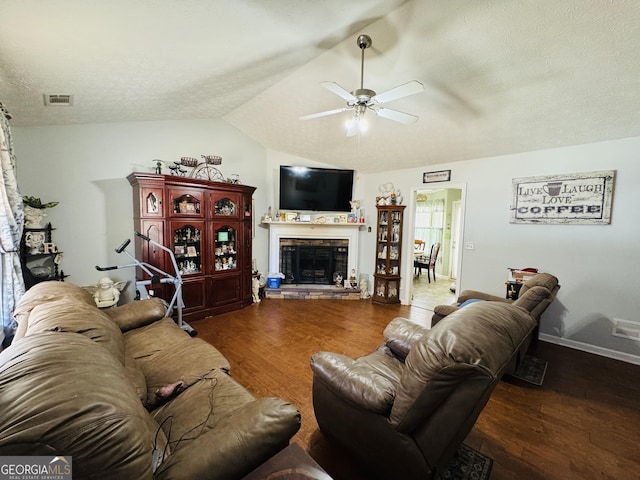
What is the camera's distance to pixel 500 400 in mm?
2199

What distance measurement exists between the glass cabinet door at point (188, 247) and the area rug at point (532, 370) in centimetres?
401

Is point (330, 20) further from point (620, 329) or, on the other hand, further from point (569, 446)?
point (620, 329)

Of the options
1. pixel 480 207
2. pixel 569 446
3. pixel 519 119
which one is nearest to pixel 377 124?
pixel 519 119

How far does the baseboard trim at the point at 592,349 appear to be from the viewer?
2.84m

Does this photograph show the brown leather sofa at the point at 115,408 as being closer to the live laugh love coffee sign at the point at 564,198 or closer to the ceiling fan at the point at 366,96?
the ceiling fan at the point at 366,96

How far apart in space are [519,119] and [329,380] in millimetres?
3286

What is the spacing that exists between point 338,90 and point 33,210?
10.9ft

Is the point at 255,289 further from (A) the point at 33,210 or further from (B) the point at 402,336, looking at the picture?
(B) the point at 402,336

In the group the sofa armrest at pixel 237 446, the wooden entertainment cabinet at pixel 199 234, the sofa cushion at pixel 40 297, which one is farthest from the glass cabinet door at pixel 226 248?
the sofa armrest at pixel 237 446

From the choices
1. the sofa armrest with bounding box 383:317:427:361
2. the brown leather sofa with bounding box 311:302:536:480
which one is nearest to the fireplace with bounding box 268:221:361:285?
the sofa armrest with bounding box 383:317:427:361

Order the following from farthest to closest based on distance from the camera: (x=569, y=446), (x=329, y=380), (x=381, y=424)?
(x=569, y=446) → (x=329, y=380) → (x=381, y=424)

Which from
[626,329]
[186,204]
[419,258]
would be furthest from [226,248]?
[626,329]

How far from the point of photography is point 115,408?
0.76 metres

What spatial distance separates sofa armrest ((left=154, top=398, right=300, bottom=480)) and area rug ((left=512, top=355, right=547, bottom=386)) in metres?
2.57
